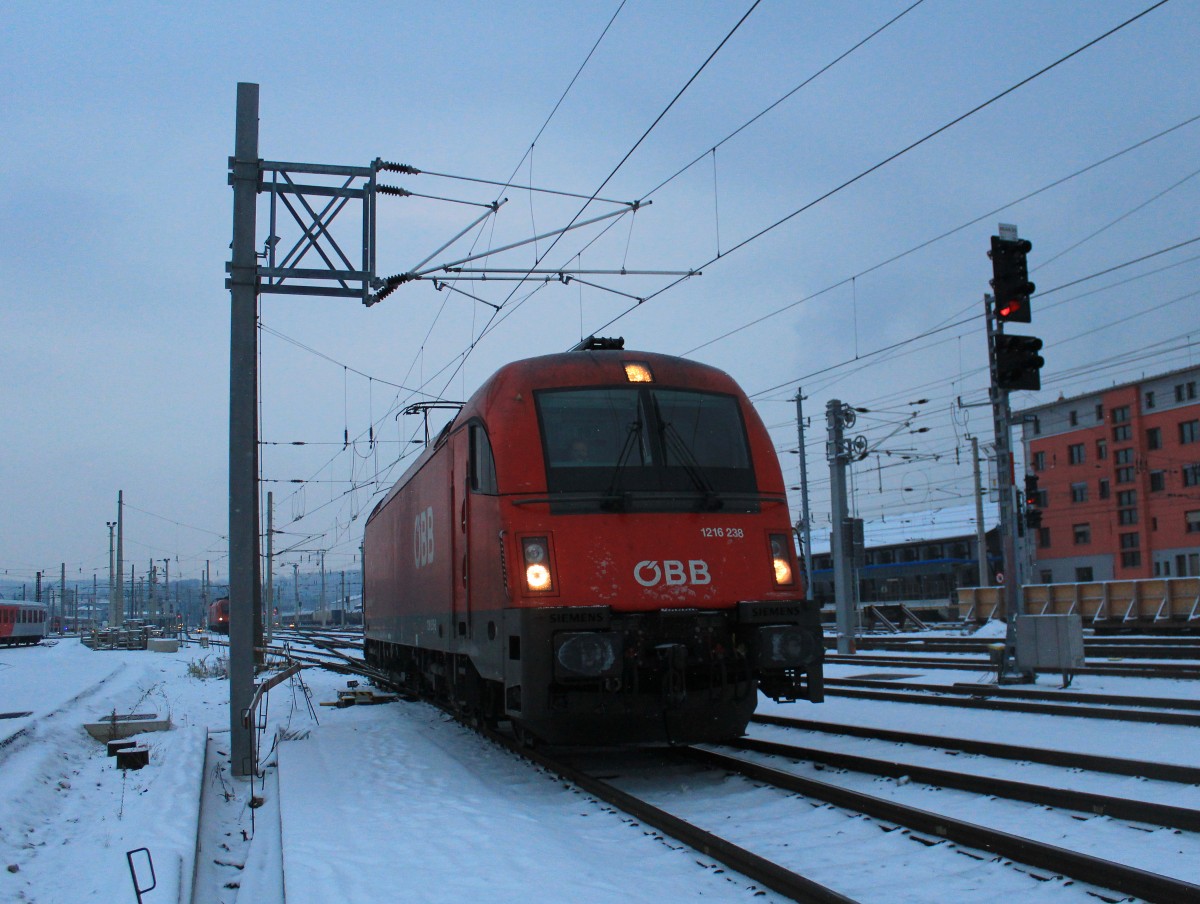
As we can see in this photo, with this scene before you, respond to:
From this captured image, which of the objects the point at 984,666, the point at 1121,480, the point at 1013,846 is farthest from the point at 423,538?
the point at 1121,480

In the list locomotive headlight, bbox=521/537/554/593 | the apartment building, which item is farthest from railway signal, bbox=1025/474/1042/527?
the apartment building

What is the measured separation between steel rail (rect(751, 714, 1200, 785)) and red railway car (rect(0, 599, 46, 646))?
2122 inches

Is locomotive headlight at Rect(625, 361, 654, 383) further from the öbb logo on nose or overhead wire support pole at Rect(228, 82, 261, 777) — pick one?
overhead wire support pole at Rect(228, 82, 261, 777)

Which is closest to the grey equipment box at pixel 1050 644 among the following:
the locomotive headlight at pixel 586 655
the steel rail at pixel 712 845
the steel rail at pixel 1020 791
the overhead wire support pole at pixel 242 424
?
the steel rail at pixel 1020 791

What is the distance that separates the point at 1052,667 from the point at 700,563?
810 cm

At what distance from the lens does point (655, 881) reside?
5621 millimetres

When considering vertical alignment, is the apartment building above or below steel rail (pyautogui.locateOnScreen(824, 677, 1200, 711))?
above

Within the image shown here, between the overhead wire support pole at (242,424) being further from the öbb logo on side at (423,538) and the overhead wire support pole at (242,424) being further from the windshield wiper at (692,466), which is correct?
the windshield wiper at (692,466)

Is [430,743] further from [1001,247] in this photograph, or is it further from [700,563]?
[1001,247]

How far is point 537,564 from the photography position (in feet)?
26.6

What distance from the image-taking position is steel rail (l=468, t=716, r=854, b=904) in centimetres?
500

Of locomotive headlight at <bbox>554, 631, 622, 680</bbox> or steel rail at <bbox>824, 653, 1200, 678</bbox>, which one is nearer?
locomotive headlight at <bbox>554, 631, 622, 680</bbox>

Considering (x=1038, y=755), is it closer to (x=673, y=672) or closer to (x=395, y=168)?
(x=673, y=672)

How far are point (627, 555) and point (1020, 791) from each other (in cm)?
331
